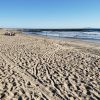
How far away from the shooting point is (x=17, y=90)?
7.13 m

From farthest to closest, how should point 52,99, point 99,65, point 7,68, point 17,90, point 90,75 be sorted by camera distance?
point 99,65
point 7,68
point 90,75
point 17,90
point 52,99

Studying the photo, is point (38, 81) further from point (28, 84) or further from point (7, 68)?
point (7, 68)

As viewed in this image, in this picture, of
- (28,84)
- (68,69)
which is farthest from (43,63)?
(28,84)

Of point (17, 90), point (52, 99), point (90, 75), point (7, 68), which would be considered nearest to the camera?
point (52, 99)

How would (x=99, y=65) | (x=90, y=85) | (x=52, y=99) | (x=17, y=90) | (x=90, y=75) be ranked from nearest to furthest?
(x=52, y=99) → (x=17, y=90) → (x=90, y=85) → (x=90, y=75) → (x=99, y=65)

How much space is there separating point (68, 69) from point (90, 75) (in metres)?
1.40

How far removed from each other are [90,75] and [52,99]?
130 inches

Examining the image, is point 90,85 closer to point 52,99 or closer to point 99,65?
point 52,99

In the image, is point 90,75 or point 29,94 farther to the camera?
point 90,75

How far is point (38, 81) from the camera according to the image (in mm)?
8234

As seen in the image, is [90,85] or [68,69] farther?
[68,69]

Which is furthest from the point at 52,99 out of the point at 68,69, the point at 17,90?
the point at 68,69

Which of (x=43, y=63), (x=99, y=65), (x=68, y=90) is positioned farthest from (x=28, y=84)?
(x=99, y=65)

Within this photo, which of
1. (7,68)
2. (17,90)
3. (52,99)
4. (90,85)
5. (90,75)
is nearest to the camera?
(52,99)
